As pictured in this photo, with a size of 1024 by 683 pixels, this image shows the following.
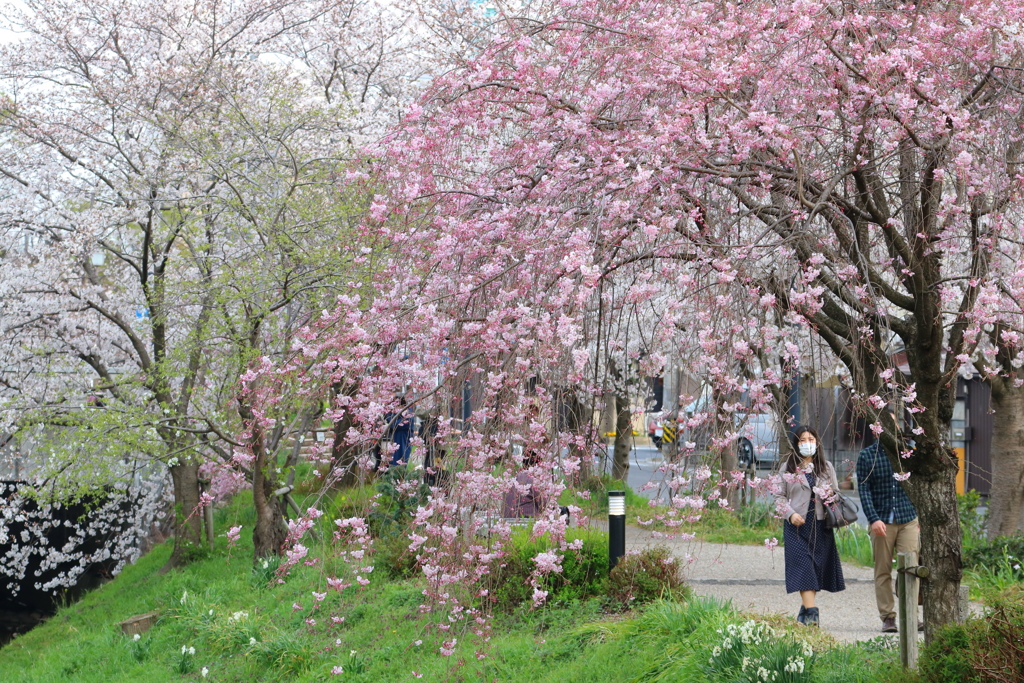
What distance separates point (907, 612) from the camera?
4.54 m

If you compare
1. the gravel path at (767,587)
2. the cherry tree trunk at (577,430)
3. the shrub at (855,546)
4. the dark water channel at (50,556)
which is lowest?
the dark water channel at (50,556)

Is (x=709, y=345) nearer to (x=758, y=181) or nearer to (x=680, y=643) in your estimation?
(x=758, y=181)

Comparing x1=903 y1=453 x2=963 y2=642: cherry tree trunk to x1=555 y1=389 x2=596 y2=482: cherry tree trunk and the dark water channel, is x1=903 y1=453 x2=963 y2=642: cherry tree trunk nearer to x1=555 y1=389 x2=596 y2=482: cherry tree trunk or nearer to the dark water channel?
x1=555 y1=389 x2=596 y2=482: cherry tree trunk

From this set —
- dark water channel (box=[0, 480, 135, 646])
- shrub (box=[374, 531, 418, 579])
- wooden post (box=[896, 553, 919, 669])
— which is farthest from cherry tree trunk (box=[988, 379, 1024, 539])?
dark water channel (box=[0, 480, 135, 646])

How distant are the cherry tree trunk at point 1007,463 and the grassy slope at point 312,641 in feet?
12.6

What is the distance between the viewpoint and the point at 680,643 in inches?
219

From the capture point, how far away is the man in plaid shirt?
6.31 metres

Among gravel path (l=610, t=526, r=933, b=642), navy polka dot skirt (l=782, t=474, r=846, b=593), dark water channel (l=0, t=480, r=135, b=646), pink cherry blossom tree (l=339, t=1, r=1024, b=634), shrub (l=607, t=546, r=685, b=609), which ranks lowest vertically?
dark water channel (l=0, t=480, r=135, b=646)

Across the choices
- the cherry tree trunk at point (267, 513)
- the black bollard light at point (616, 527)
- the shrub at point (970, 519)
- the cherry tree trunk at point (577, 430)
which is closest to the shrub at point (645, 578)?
the black bollard light at point (616, 527)

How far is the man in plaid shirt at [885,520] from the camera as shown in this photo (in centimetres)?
631

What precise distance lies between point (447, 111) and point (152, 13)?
9208 millimetres

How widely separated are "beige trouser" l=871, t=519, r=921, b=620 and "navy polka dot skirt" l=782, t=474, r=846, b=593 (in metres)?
0.28

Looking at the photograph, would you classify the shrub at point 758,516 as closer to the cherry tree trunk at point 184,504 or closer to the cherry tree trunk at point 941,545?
A: the cherry tree trunk at point 941,545

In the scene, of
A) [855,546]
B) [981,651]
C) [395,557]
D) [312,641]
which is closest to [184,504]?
[395,557]
